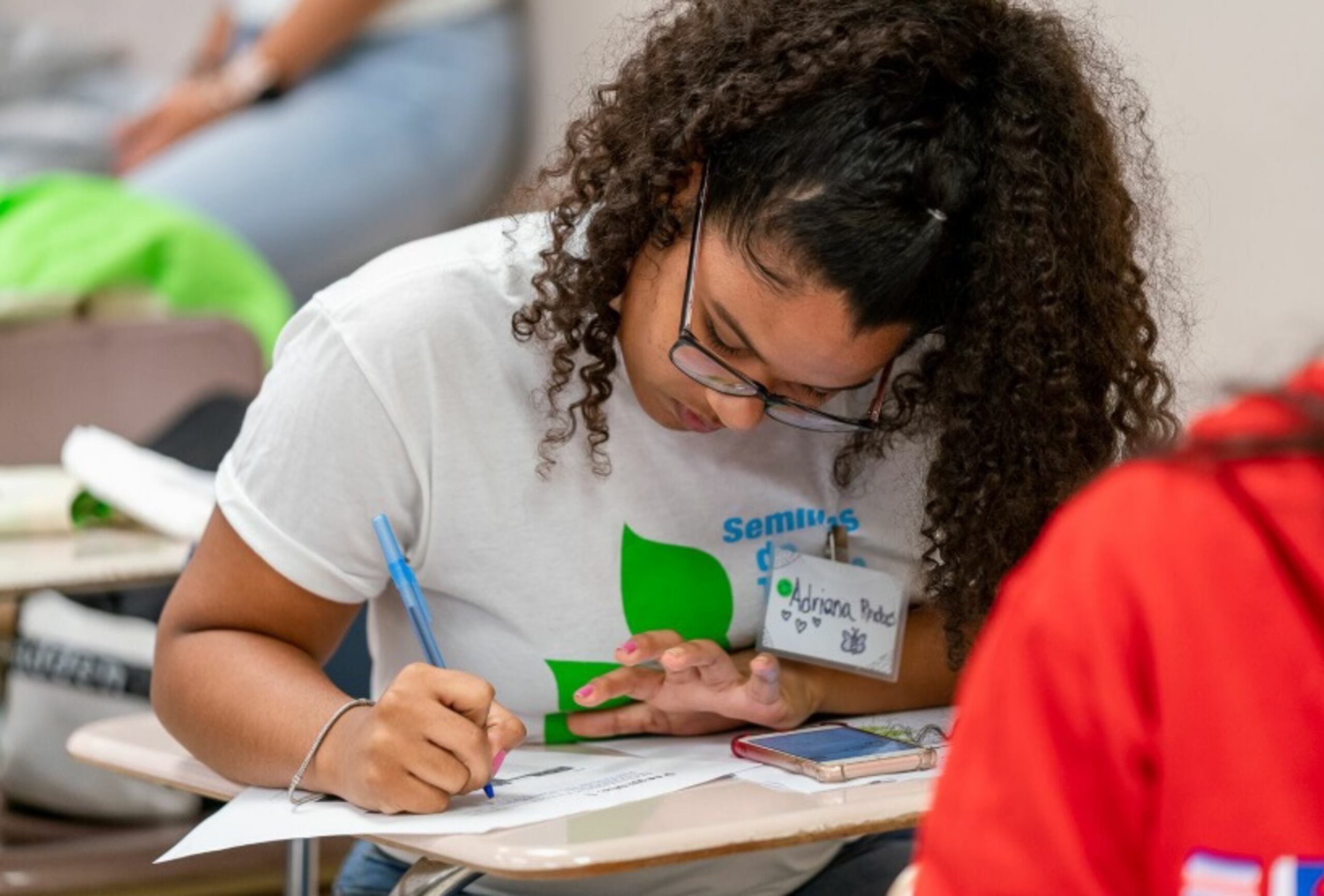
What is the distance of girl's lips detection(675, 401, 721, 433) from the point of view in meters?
1.44

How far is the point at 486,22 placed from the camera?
4.30 metres

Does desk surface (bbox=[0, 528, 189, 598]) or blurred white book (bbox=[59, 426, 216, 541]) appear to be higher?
blurred white book (bbox=[59, 426, 216, 541])

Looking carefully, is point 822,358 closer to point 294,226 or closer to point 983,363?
point 983,363

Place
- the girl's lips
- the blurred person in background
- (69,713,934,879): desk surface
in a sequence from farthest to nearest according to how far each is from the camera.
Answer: the blurred person in background → the girl's lips → (69,713,934,879): desk surface

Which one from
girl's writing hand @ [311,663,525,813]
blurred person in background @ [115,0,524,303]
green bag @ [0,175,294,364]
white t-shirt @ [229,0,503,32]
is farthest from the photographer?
white t-shirt @ [229,0,503,32]

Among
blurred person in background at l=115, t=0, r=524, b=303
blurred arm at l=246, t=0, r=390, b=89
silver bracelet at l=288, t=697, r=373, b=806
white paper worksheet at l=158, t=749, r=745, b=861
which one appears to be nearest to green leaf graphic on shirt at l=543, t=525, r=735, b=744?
white paper worksheet at l=158, t=749, r=745, b=861

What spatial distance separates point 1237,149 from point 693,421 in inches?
38.2

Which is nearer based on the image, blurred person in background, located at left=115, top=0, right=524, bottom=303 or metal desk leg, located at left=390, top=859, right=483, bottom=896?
metal desk leg, located at left=390, top=859, right=483, bottom=896

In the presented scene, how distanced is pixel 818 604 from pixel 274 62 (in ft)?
10.0

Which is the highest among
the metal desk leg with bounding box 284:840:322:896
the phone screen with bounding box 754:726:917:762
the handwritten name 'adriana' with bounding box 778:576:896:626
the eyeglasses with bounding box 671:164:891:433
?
the eyeglasses with bounding box 671:164:891:433

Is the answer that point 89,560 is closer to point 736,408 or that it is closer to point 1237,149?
point 736,408

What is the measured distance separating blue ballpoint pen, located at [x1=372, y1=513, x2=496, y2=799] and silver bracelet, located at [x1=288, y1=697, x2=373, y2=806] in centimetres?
6

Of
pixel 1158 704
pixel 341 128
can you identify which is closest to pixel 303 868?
pixel 1158 704

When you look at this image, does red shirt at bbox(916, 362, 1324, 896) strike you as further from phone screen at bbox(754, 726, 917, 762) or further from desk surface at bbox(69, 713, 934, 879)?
phone screen at bbox(754, 726, 917, 762)
